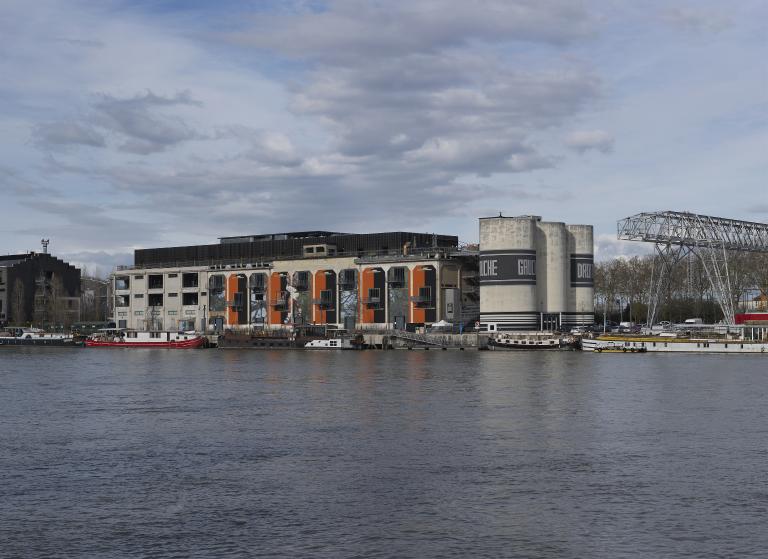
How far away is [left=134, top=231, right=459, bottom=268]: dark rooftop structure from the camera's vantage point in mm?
157750

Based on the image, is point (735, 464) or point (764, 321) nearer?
point (735, 464)

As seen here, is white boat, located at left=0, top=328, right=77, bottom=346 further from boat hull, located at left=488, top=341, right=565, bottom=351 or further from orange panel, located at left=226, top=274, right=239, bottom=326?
boat hull, located at left=488, top=341, right=565, bottom=351

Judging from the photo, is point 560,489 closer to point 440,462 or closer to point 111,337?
point 440,462

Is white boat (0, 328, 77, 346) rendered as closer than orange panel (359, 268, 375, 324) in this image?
No

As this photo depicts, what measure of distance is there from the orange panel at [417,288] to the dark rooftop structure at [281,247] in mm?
4841

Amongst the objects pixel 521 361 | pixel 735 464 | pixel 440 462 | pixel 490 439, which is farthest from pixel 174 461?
→ pixel 521 361

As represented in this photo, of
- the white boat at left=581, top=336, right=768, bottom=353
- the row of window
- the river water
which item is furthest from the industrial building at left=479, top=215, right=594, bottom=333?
the river water

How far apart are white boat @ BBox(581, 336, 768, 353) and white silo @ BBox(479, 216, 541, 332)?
15.4m

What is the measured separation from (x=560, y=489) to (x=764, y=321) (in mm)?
109235

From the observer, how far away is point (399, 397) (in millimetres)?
65188

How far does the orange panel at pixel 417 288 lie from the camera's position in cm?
14988

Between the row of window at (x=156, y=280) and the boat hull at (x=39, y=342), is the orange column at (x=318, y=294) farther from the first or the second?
the boat hull at (x=39, y=342)

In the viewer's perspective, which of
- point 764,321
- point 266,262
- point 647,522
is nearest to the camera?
point 647,522

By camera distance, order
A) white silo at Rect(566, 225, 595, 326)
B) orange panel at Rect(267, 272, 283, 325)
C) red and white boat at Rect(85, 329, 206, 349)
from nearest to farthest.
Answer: white silo at Rect(566, 225, 595, 326) → red and white boat at Rect(85, 329, 206, 349) → orange panel at Rect(267, 272, 283, 325)
